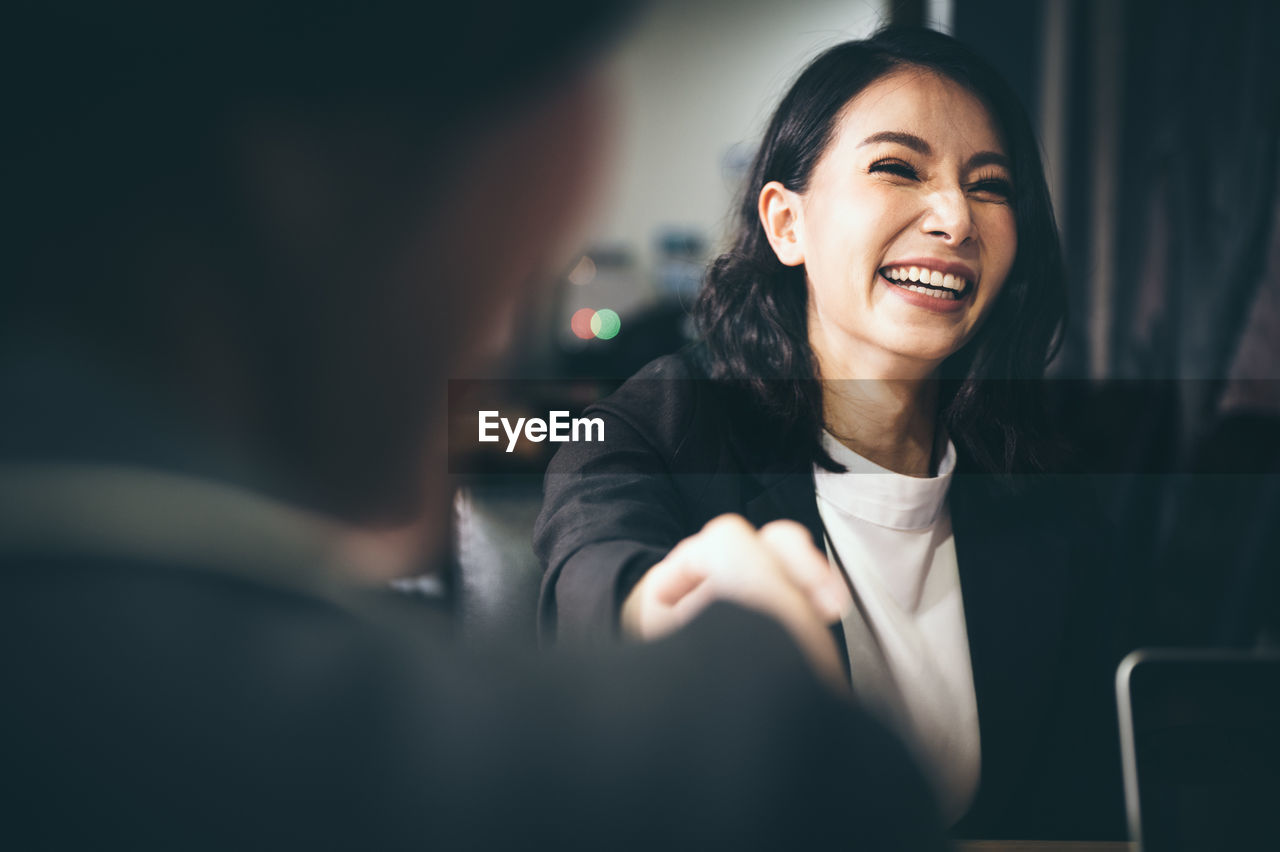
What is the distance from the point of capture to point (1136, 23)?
88 cm

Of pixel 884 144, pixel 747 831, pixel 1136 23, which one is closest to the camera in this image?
pixel 747 831

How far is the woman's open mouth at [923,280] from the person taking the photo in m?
0.67

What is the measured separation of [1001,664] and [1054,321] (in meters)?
0.32

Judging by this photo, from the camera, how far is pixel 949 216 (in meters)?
0.67

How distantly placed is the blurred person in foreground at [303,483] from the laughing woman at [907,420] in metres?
0.16

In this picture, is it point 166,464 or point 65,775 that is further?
point 166,464

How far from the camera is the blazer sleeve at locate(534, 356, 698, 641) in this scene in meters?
0.54

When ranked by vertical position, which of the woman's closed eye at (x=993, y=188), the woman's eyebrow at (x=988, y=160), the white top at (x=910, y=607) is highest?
the woman's eyebrow at (x=988, y=160)

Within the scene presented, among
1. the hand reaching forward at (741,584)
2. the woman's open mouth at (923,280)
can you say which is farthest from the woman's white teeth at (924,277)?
the hand reaching forward at (741,584)

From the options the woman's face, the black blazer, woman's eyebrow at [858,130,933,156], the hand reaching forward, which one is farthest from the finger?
woman's eyebrow at [858,130,933,156]

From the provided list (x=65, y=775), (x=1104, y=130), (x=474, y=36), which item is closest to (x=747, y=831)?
(x=65, y=775)

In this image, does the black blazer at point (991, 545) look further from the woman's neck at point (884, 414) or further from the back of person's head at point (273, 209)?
the back of person's head at point (273, 209)

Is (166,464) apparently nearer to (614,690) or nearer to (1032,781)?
(614,690)

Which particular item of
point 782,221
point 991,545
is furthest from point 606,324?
point 991,545
